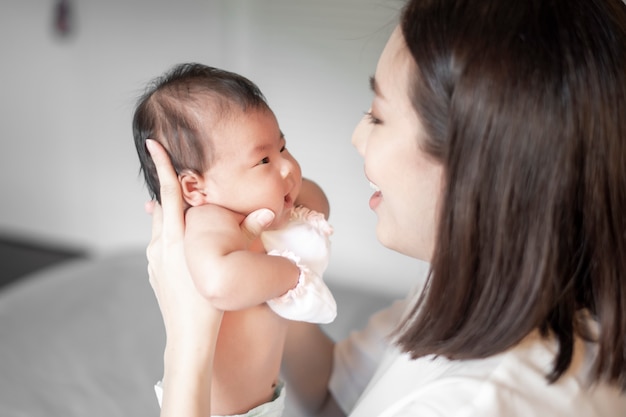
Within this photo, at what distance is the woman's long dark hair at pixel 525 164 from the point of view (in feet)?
2.52

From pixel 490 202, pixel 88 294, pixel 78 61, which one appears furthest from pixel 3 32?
pixel 490 202

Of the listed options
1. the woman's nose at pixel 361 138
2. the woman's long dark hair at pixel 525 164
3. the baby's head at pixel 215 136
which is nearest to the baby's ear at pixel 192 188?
the baby's head at pixel 215 136

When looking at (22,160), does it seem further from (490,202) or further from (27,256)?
(490,202)

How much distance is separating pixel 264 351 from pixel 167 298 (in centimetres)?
16

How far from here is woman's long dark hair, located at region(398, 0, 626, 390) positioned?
0.77 m

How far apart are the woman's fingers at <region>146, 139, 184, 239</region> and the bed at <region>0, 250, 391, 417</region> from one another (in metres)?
0.46

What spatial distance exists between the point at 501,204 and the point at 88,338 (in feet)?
4.17

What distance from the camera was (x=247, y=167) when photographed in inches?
38.3

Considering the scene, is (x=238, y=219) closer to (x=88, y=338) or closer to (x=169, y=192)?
(x=169, y=192)

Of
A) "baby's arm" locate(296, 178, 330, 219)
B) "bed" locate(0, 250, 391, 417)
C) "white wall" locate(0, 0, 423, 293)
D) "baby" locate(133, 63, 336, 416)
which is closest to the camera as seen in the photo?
"baby" locate(133, 63, 336, 416)

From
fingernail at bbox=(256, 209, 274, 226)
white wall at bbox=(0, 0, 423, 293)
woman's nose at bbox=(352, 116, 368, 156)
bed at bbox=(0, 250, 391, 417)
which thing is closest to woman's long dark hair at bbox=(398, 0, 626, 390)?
woman's nose at bbox=(352, 116, 368, 156)

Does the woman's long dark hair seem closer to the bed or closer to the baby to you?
the baby

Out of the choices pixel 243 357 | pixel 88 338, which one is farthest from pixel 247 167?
Answer: pixel 88 338

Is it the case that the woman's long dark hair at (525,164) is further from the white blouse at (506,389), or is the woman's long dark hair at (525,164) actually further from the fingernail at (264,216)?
the fingernail at (264,216)
